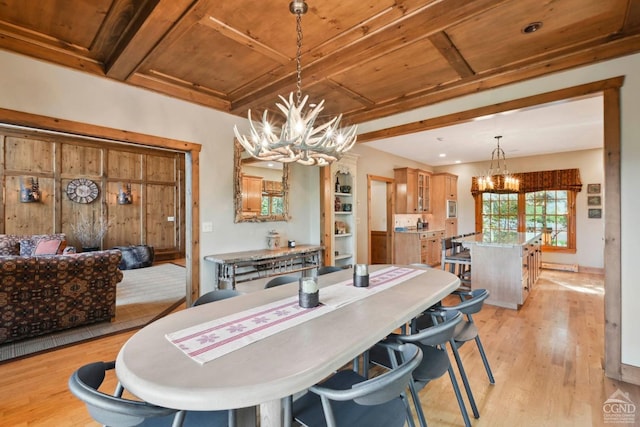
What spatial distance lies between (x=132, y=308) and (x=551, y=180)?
8515 mm

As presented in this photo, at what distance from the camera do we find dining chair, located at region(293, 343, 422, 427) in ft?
3.56

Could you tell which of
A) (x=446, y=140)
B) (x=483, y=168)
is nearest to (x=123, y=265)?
(x=446, y=140)

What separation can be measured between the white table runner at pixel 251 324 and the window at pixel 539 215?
22.2ft

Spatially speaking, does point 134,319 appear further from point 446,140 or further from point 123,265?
point 446,140

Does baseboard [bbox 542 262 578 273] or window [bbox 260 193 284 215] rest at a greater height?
window [bbox 260 193 284 215]

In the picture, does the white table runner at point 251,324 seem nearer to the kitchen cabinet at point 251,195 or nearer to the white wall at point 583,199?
the kitchen cabinet at point 251,195

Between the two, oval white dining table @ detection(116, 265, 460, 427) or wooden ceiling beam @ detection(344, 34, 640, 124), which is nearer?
oval white dining table @ detection(116, 265, 460, 427)

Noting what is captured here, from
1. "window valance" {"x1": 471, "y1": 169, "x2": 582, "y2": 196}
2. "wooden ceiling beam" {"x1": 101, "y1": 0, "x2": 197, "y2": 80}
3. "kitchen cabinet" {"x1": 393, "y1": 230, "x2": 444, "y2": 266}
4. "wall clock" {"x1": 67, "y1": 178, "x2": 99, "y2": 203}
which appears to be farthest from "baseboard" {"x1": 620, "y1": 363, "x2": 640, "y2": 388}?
"wall clock" {"x1": 67, "y1": 178, "x2": 99, "y2": 203}

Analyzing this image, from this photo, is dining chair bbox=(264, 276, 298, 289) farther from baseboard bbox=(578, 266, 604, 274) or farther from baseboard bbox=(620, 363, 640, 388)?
baseboard bbox=(578, 266, 604, 274)

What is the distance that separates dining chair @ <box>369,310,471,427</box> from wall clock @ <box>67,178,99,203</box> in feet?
25.3

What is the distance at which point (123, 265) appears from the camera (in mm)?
6797

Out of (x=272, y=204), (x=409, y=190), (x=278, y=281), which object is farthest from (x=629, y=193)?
(x=409, y=190)

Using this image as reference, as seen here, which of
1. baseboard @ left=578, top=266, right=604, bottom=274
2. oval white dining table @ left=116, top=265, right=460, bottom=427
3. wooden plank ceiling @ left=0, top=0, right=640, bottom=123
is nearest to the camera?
oval white dining table @ left=116, top=265, right=460, bottom=427

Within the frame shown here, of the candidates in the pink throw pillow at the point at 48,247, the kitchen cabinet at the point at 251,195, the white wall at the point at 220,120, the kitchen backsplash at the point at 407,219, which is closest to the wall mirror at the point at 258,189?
the kitchen cabinet at the point at 251,195
